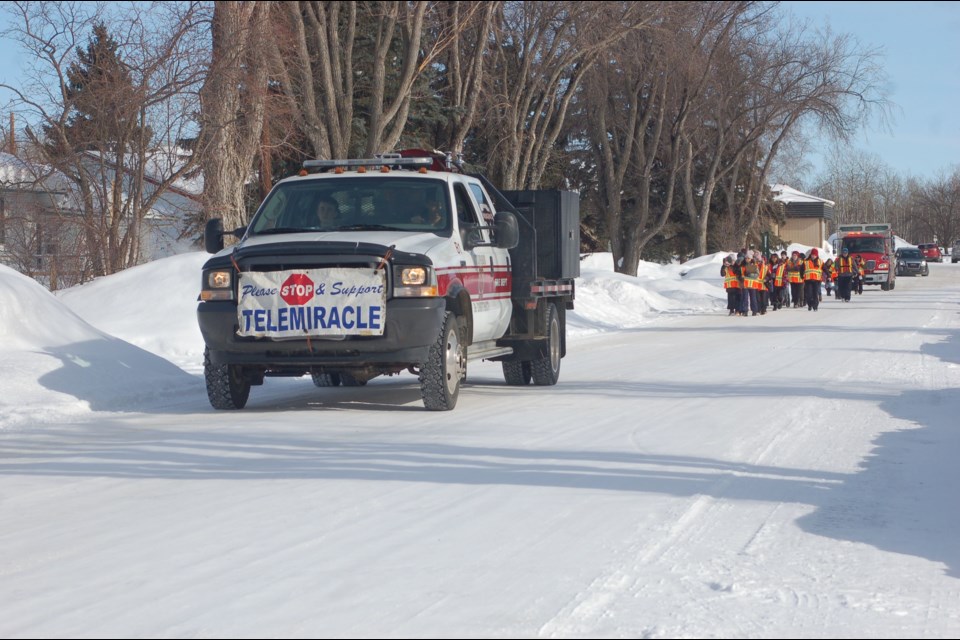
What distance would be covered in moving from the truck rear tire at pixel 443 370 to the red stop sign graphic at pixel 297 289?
1173mm

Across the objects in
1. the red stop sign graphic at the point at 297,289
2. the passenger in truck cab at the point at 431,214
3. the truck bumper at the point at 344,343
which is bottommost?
the truck bumper at the point at 344,343

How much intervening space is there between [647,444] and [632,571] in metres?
3.65

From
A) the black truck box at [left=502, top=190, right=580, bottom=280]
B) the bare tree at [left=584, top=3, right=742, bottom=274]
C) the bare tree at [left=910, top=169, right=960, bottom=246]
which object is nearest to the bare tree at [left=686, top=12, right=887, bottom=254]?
the bare tree at [left=584, top=3, right=742, bottom=274]

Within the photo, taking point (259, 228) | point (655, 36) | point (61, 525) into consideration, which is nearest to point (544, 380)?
point (259, 228)

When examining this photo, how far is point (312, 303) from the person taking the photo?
10.2m

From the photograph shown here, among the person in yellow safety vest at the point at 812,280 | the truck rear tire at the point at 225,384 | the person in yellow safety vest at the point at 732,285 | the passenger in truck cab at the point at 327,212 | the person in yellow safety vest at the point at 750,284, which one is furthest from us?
the person in yellow safety vest at the point at 812,280

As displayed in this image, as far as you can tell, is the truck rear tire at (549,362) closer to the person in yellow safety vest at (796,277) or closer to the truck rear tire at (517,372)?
the truck rear tire at (517,372)

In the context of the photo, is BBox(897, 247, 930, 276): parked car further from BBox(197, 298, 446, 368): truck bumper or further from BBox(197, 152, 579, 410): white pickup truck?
BBox(197, 298, 446, 368): truck bumper

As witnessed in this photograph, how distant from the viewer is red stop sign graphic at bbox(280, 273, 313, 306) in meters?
10.2

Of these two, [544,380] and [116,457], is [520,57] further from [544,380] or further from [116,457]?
[116,457]

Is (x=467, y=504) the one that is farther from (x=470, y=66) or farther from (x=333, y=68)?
(x=470, y=66)

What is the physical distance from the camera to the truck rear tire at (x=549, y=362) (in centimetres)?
1351

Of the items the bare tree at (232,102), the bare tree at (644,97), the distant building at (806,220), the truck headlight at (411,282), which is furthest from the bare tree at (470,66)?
the distant building at (806,220)

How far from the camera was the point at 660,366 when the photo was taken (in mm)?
15992
